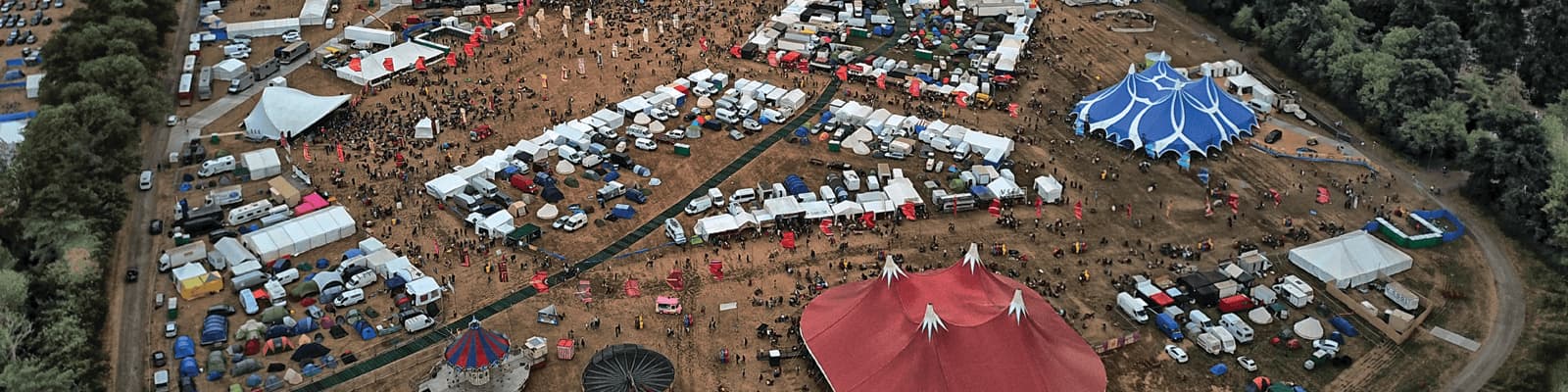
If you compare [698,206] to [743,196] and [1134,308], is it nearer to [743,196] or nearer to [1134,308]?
[743,196]

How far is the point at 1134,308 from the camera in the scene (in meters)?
51.1

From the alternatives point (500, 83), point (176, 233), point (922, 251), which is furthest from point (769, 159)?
point (176, 233)

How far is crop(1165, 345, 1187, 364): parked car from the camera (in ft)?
160

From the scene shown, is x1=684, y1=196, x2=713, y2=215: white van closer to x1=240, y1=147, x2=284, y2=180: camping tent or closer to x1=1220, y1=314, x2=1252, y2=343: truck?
x1=240, y1=147, x2=284, y2=180: camping tent

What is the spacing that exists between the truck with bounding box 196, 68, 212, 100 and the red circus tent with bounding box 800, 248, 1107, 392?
3886 centimetres

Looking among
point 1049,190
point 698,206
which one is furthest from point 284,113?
point 1049,190

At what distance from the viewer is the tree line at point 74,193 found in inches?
1834

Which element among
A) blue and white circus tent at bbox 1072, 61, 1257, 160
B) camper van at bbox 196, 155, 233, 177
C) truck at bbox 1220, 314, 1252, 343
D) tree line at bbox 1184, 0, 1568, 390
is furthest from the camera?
blue and white circus tent at bbox 1072, 61, 1257, 160

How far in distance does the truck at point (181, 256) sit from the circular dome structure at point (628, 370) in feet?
58.6

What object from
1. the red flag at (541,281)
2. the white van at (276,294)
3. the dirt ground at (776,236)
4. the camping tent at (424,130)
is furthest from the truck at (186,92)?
the red flag at (541,281)

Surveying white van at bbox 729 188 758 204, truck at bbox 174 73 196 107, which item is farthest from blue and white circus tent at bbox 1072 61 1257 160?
truck at bbox 174 73 196 107

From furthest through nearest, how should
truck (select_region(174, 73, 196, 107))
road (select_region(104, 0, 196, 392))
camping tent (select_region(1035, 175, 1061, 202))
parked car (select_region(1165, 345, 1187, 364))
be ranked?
1. truck (select_region(174, 73, 196, 107))
2. camping tent (select_region(1035, 175, 1061, 202))
3. parked car (select_region(1165, 345, 1187, 364))
4. road (select_region(104, 0, 196, 392))

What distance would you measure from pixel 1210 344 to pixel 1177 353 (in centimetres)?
129

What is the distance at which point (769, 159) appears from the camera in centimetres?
6372
